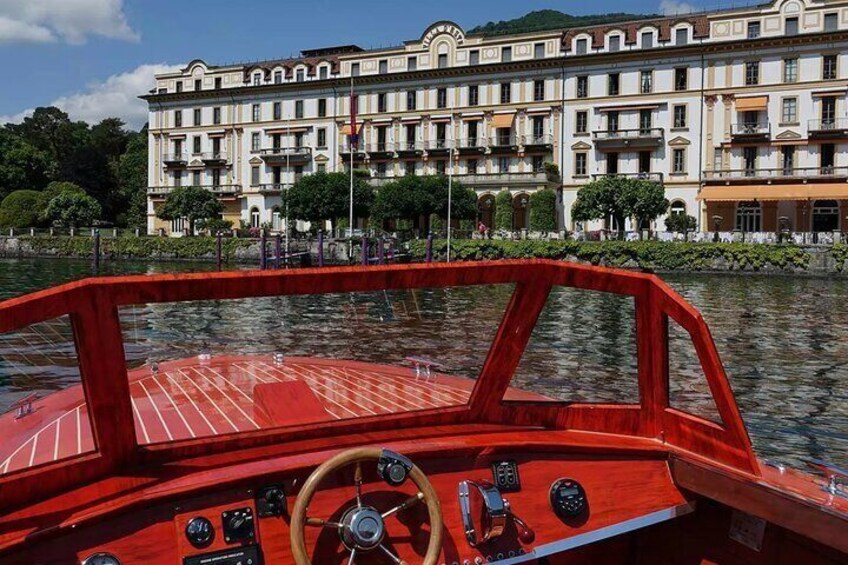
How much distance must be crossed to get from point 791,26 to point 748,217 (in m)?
12.8

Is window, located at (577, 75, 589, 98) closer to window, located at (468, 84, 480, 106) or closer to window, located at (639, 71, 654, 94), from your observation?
window, located at (639, 71, 654, 94)

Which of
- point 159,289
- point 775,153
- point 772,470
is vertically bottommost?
point 772,470

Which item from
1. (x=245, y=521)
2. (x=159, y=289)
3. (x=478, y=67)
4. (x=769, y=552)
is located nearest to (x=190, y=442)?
(x=245, y=521)

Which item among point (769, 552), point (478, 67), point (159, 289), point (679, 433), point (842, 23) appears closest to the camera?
point (159, 289)

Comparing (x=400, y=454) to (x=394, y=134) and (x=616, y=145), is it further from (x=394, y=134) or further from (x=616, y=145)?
(x=394, y=134)

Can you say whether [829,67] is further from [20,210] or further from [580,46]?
[20,210]

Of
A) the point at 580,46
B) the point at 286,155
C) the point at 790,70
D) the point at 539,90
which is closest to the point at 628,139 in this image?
the point at 539,90

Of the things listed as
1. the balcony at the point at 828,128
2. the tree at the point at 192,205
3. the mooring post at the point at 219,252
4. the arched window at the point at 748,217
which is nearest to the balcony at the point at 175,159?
the tree at the point at 192,205

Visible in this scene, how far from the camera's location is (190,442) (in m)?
2.88

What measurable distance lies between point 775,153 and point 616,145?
10578 millimetres

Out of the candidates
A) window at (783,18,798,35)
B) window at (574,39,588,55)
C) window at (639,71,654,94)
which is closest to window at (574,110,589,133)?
window at (639,71,654,94)

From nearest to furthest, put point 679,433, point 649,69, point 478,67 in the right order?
point 679,433, point 649,69, point 478,67

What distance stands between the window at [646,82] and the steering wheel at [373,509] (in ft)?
193

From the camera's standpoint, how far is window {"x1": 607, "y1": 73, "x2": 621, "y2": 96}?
58625mm
